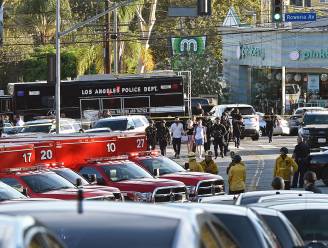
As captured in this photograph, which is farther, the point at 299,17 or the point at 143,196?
the point at 299,17

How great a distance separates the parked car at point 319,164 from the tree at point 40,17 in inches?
1839

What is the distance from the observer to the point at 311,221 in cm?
1095

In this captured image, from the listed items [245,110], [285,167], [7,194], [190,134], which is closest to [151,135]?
[190,134]

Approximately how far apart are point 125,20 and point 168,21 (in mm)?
23499

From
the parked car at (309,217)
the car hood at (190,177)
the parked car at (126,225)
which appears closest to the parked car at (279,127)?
the car hood at (190,177)

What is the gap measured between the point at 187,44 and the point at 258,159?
1189 inches

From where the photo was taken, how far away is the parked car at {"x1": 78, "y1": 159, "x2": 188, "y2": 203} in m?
22.7

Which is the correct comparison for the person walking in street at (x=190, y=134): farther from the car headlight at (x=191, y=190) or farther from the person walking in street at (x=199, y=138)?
the car headlight at (x=191, y=190)

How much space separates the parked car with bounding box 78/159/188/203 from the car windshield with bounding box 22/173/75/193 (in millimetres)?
1969

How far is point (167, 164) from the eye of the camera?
85.7 ft

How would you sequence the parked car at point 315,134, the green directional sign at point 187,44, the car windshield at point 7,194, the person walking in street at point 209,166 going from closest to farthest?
1. the car windshield at point 7,194
2. the person walking in street at point 209,166
3. the parked car at point 315,134
4. the green directional sign at point 187,44

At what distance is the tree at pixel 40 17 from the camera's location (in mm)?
75938

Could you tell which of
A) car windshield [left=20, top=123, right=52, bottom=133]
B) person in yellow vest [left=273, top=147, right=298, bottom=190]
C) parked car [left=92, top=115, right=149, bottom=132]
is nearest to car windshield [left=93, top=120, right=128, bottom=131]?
parked car [left=92, top=115, right=149, bottom=132]

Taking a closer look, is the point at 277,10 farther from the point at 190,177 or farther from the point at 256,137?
the point at 190,177
